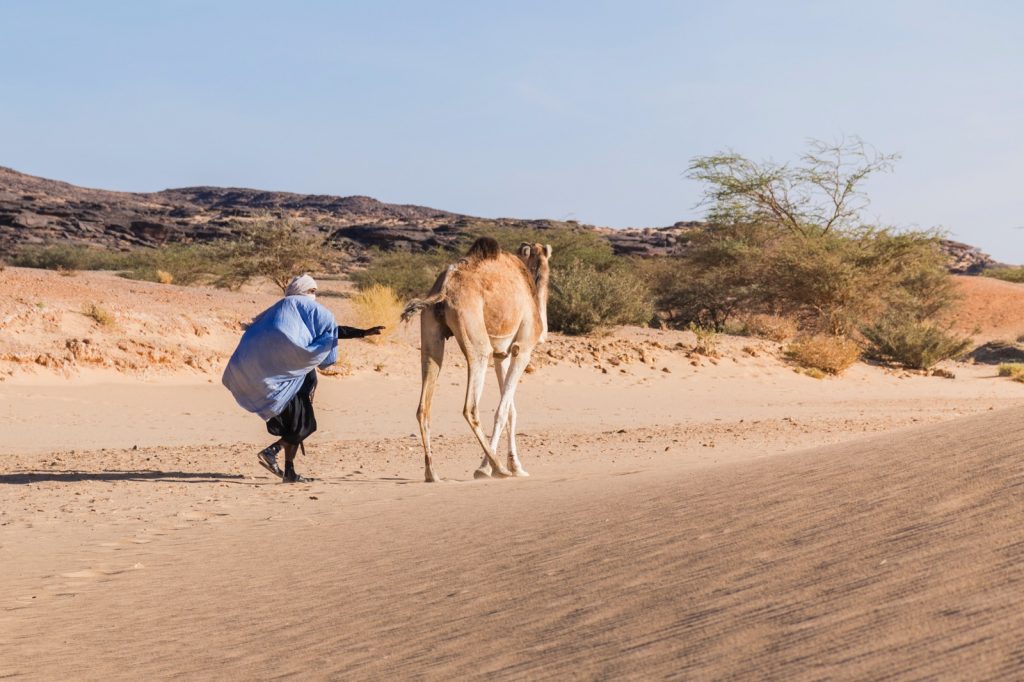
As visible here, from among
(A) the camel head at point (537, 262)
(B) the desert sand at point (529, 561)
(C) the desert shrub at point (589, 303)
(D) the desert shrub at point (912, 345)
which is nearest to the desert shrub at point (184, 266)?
(C) the desert shrub at point (589, 303)

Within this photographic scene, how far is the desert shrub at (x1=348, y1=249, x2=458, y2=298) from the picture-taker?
34812 mm

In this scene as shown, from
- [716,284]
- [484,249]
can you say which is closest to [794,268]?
[716,284]

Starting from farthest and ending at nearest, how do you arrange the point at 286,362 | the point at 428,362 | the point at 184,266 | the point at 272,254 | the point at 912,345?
1. the point at 184,266
2. the point at 272,254
3. the point at 912,345
4. the point at 286,362
5. the point at 428,362

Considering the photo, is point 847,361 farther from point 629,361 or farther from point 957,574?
point 957,574

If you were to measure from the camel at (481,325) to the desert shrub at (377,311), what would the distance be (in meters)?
11.3

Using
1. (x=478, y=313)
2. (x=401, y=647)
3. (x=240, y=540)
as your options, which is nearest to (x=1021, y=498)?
(x=401, y=647)

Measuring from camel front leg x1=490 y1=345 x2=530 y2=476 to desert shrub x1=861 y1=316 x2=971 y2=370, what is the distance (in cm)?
1775

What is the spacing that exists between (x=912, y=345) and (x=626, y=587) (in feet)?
78.9

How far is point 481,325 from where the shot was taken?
10.8 meters

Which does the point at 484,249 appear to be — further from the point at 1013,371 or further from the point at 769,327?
the point at 1013,371

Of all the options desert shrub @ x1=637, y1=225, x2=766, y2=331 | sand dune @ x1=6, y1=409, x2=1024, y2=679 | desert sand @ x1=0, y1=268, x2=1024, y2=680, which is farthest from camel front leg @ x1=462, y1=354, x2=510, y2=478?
desert shrub @ x1=637, y1=225, x2=766, y2=331

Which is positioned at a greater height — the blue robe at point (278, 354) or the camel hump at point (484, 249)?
the camel hump at point (484, 249)

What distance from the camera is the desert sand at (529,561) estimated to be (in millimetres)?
3568

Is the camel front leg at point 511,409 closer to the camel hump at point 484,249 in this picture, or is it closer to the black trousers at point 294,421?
the camel hump at point 484,249
